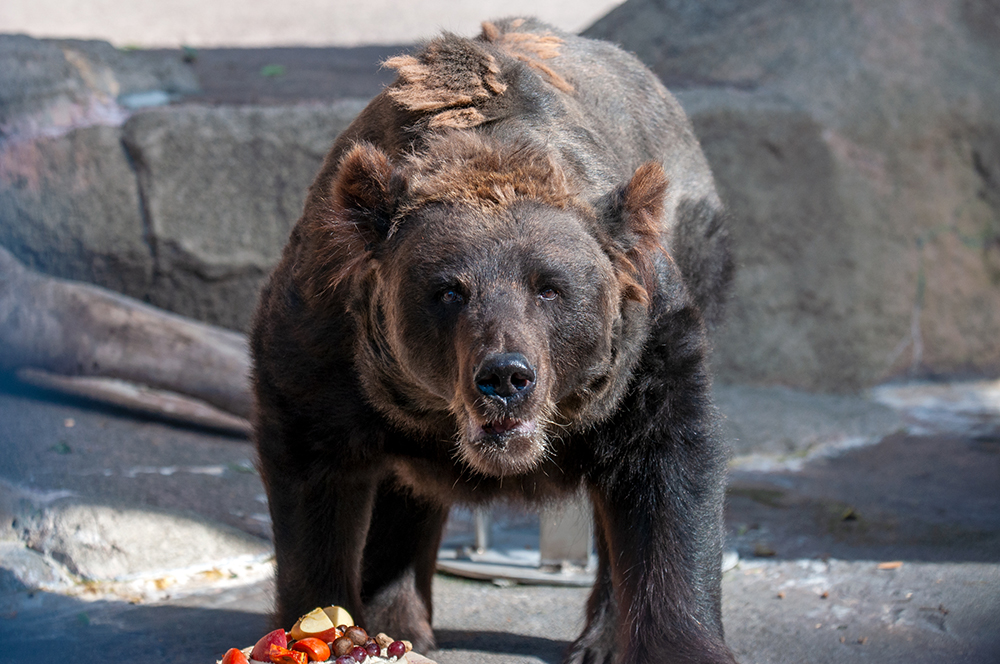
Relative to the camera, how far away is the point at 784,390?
7973mm

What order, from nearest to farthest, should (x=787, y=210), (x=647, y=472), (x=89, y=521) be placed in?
(x=647, y=472) < (x=89, y=521) < (x=787, y=210)

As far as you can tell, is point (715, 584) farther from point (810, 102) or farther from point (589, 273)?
point (810, 102)

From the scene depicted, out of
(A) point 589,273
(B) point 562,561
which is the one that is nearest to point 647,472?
(A) point 589,273

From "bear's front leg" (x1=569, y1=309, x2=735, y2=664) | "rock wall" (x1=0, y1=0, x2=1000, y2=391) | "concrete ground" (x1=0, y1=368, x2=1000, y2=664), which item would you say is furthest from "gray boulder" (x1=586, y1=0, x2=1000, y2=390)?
"bear's front leg" (x1=569, y1=309, x2=735, y2=664)

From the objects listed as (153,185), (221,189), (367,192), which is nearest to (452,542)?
(367,192)

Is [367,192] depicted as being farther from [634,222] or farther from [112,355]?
[112,355]

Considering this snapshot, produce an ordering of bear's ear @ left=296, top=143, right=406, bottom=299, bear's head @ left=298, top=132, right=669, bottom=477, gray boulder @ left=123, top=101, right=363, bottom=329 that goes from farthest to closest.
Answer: gray boulder @ left=123, top=101, right=363, bottom=329 → bear's ear @ left=296, top=143, right=406, bottom=299 → bear's head @ left=298, top=132, right=669, bottom=477

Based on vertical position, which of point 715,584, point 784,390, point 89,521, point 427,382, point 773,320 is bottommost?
point 784,390

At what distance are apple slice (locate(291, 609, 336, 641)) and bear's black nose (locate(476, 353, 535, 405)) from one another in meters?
0.95

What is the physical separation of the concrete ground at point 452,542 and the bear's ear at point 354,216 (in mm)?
1222

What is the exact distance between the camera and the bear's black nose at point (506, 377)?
8.23 feet

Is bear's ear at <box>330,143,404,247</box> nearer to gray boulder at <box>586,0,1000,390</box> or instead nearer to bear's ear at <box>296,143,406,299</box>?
bear's ear at <box>296,143,406,299</box>

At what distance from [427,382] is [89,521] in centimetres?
251

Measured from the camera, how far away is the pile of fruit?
2811mm
